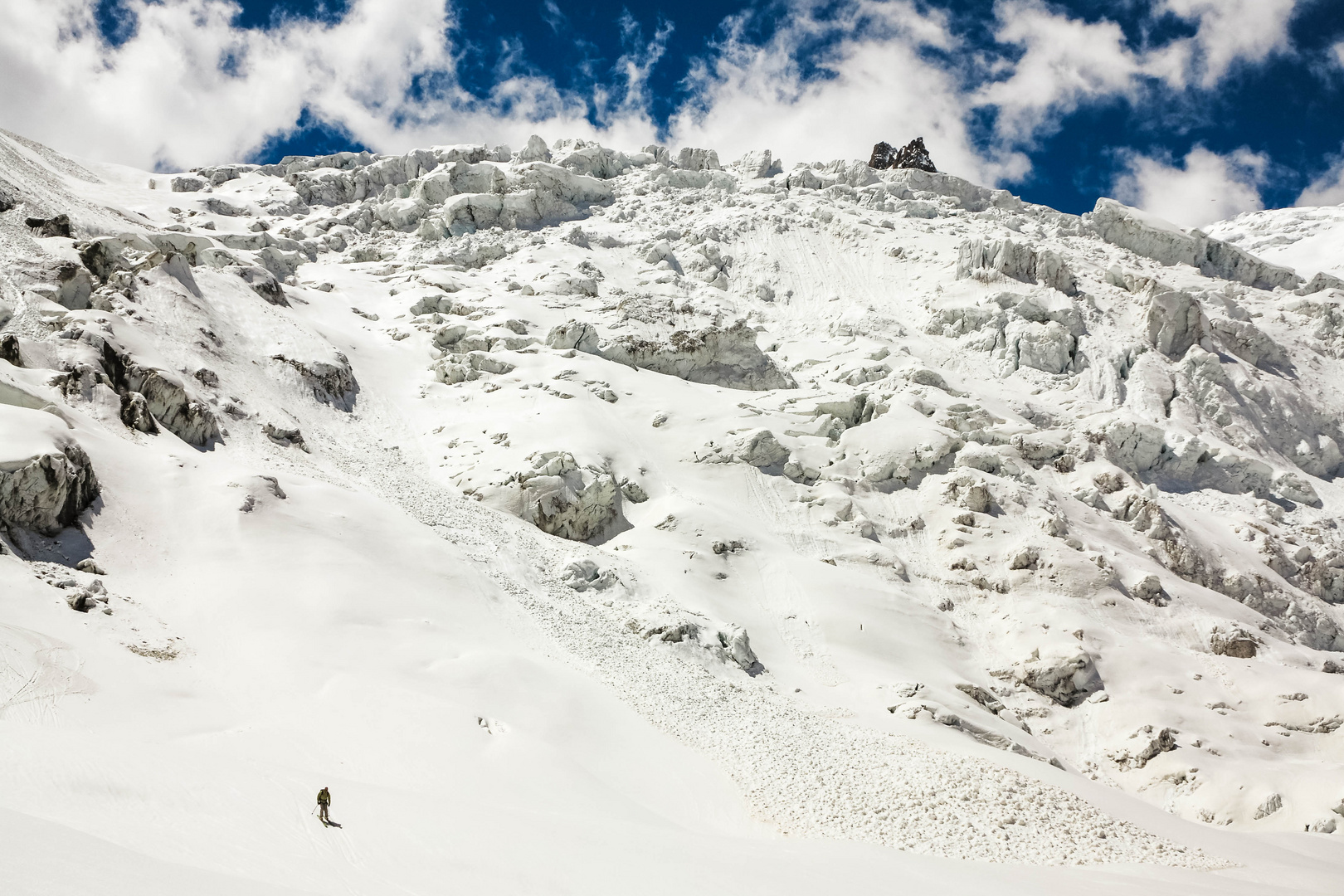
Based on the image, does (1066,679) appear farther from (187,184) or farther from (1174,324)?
(187,184)

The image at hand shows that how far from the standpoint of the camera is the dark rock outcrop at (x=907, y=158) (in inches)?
4070

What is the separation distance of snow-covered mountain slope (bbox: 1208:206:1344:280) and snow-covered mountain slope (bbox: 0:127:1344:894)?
61.0 meters

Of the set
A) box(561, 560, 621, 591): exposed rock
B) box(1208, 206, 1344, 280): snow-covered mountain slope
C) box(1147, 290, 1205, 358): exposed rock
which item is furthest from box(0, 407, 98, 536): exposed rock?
box(1208, 206, 1344, 280): snow-covered mountain slope

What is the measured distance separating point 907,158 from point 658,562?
86.8 m

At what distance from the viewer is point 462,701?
21484 millimetres

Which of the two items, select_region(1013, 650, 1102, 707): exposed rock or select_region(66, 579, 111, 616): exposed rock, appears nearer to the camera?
select_region(66, 579, 111, 616): exposed rock

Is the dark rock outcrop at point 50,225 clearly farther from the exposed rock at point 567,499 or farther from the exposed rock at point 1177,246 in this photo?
the exposed rock at point 1177,246

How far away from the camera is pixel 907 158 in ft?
342

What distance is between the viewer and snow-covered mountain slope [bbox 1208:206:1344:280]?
397 ft

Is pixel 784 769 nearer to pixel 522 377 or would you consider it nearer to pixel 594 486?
pixel 594 486


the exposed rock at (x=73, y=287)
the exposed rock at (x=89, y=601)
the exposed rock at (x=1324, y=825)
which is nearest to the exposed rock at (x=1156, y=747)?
the exposed rock at (x=1324, y=825)

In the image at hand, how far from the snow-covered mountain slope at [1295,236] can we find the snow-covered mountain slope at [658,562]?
6099cm

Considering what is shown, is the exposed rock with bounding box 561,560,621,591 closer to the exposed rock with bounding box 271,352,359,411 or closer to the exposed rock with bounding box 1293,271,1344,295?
the exposed rock with bounding box 271,352,359,411

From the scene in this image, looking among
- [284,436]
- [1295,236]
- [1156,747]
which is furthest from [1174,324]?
[1295,236]
